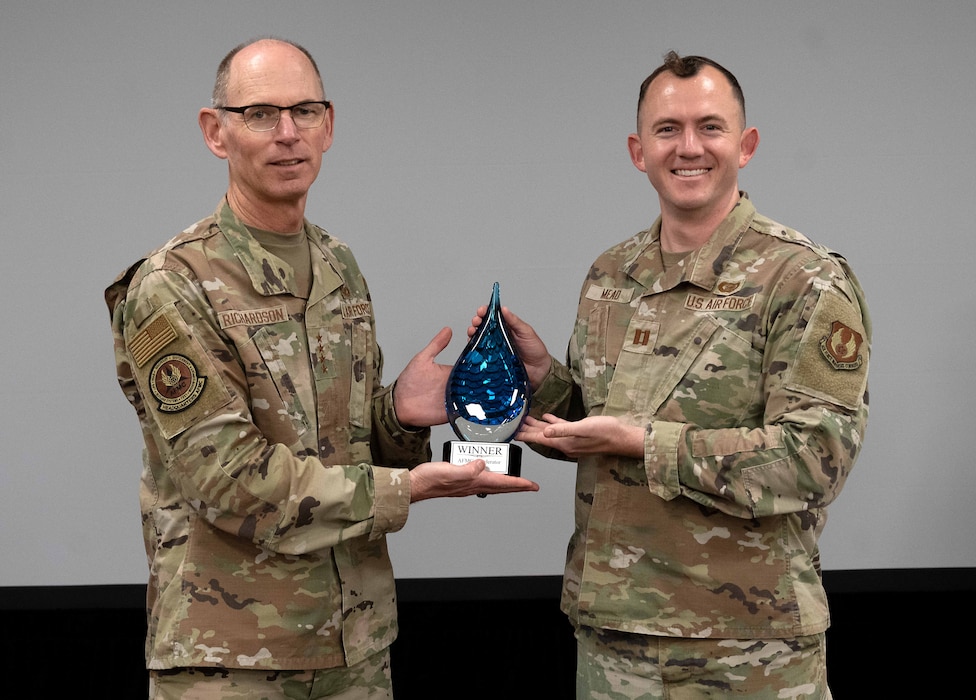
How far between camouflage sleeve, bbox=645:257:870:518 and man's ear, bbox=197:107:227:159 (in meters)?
0.98

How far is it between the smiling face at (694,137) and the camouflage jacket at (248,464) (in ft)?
2.30

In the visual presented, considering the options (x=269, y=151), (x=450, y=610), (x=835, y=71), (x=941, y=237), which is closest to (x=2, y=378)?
(x=450, y=610)

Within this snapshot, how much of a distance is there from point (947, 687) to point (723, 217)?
7.01 feet

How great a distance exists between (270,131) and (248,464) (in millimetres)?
613

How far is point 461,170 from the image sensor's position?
3.47 metres

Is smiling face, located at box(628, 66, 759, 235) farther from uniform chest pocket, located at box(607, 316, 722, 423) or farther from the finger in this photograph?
the finger

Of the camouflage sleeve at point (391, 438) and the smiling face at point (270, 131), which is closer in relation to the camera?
the smiling face at point (270, 131)

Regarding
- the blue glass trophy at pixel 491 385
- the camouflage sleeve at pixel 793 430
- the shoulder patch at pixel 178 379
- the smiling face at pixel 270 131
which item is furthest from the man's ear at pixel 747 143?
the shoulder patch at pixel 178 379

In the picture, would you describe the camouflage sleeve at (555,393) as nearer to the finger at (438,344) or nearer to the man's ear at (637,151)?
the finger at (438,344)

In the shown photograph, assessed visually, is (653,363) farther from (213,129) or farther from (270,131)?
(213,129)

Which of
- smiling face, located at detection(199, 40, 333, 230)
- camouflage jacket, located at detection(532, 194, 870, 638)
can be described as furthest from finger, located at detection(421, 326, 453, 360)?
smiling face, located at detection(199, 40, 333, 230)

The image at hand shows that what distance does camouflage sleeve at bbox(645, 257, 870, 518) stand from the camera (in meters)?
1.98

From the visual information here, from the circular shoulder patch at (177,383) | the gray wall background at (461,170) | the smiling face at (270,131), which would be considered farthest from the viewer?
the gray wall background at (461,170)

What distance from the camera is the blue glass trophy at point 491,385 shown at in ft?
7.36
